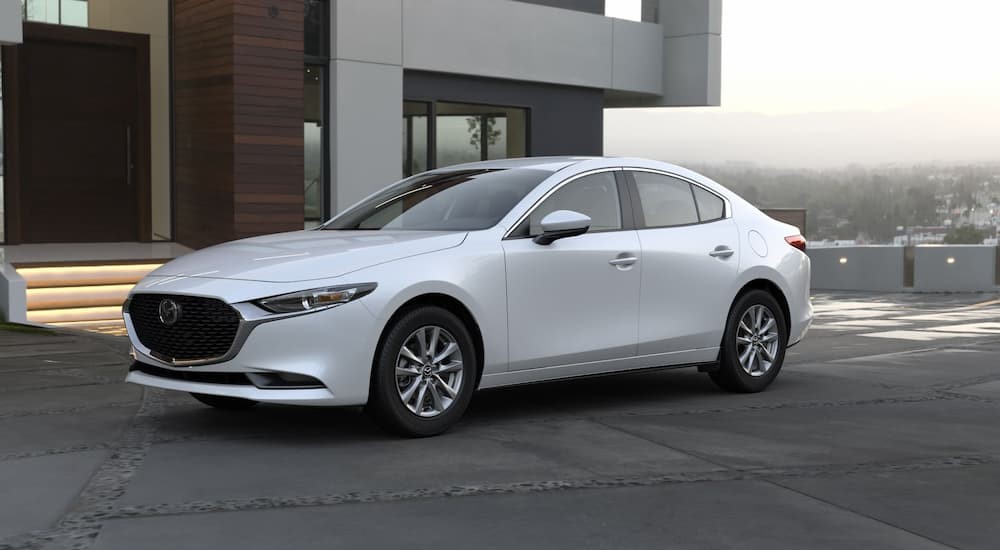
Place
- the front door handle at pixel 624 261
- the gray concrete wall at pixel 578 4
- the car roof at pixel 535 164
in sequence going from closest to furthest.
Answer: the front door handle at pixel 624 261
the car roof at pixel 535 164
the gray concrete wall at pixel 578 4

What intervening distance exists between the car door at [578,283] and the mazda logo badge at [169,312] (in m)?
1.86

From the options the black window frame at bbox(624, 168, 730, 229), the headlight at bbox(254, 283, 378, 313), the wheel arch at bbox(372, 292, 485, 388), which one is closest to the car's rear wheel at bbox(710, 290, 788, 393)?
the black window frame at bbox(624, 168, 730, 229)

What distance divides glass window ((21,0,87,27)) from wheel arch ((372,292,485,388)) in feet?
46.0

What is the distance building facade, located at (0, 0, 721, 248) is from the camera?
55.6 ft

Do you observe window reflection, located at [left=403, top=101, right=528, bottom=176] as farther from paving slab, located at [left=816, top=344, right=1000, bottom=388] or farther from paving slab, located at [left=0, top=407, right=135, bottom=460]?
paving slab, located at [left=0, top=407, right=135, bottom=460]

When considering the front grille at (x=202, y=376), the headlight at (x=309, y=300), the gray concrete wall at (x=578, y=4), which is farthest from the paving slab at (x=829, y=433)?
the gray concrete wall at (x=578, y=4)

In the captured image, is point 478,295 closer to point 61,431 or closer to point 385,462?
point 385,462

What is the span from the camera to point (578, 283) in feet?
24.9

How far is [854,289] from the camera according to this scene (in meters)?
28.5

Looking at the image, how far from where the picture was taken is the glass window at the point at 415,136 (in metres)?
20.7

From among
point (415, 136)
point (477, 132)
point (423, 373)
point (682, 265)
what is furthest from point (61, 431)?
point (477, 132)

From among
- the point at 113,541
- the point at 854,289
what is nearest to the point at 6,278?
the point at 113,541

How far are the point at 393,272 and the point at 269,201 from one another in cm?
1065

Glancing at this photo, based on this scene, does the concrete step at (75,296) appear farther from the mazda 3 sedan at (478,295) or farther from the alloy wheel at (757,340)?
the alloy wheel at (757,340)
